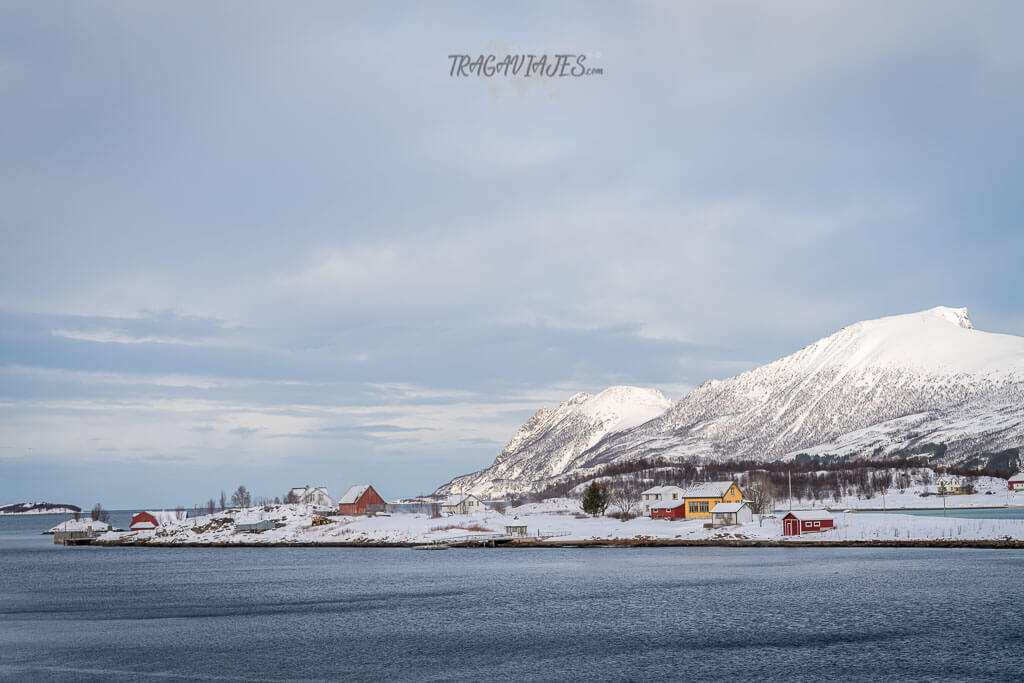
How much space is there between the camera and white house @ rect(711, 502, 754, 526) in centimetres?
15850

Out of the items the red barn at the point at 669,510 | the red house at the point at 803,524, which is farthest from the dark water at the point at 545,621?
the red barn at the point at 669,510

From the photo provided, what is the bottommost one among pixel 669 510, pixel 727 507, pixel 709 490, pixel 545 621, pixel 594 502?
pixel 545 621

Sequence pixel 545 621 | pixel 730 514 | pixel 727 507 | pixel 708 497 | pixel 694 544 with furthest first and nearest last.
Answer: pixel 708 497 → pixel 727 507 → pixel 730 514 → pixel 694 544 → pixel 545 621

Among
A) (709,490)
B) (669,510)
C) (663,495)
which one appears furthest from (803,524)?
(663,495)

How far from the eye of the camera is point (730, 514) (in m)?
159

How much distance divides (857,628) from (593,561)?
2472 inches

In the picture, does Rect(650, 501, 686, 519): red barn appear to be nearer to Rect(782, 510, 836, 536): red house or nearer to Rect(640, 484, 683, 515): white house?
Rect(640, 484, 683, 515): white house

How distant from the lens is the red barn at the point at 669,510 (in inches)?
6998

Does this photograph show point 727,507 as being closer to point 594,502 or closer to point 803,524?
point 803,524

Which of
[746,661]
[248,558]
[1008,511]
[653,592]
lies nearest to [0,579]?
[248,558]

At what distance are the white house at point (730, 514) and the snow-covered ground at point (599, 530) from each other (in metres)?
2.30

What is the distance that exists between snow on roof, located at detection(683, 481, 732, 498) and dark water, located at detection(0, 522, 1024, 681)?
51082 millimetres

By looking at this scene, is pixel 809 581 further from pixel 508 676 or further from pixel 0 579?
pixel 0 579

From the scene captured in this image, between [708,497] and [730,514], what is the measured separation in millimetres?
13302
